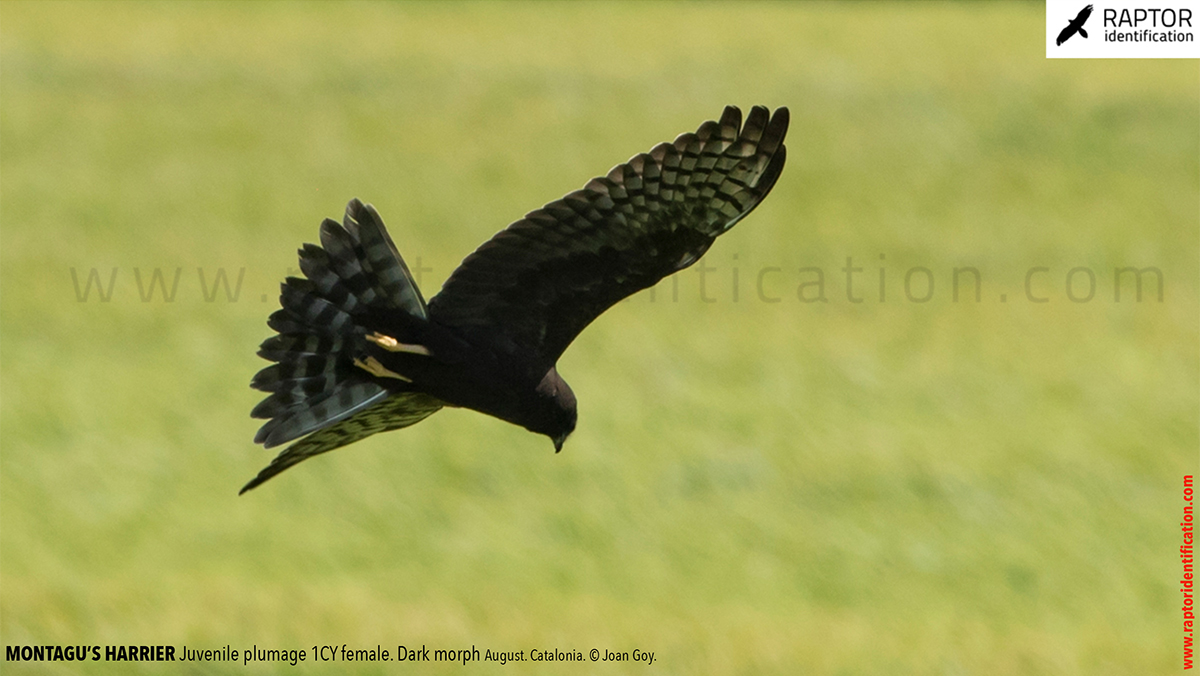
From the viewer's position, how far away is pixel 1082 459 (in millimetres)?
14930

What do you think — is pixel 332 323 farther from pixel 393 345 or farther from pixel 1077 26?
pixel 1077 26

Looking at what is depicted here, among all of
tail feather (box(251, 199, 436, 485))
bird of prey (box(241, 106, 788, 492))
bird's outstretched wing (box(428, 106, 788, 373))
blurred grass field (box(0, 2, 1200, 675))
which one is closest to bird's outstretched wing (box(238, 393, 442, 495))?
bird of prey (box(241, 106, 788, 492))

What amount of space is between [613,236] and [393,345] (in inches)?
35.9

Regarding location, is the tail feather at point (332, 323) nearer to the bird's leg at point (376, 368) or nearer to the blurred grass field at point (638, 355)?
the bird's leg at point (376, 368)

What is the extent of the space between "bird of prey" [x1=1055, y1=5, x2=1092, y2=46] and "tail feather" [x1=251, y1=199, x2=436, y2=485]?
17.0 meters

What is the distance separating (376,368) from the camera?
492cm

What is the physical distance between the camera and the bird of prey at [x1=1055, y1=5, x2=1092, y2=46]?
817 inches

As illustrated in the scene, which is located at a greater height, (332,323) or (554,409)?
(332,323)

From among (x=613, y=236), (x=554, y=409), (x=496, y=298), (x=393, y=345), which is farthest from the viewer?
(x=613, y=236)

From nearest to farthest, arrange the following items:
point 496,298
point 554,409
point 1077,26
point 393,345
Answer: point 393,345
point 554,409
point 496,298
point 1077,26

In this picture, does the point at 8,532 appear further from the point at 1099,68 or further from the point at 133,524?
the point at 1099,68

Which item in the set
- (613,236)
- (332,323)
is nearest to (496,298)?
(613,236)

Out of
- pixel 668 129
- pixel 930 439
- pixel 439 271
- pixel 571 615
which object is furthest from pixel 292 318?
pixel 668 129

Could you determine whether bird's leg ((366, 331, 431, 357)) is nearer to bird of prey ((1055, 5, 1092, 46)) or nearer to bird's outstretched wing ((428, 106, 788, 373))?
bird's outstretched wing ((428, 106, 788, 373))
